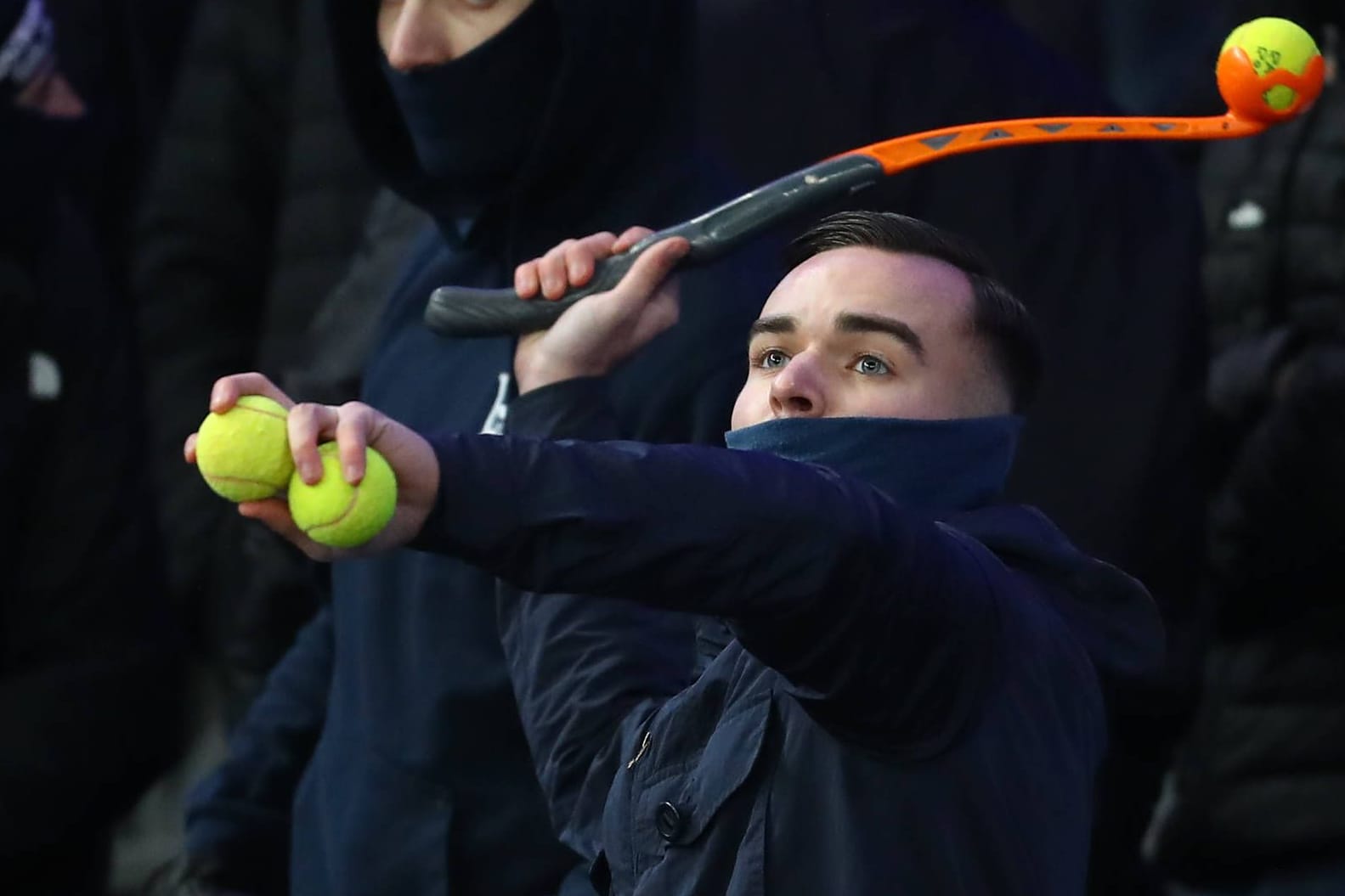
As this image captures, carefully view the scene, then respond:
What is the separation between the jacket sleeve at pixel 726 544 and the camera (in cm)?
101

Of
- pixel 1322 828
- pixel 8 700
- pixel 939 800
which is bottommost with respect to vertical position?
pixel 1322 828

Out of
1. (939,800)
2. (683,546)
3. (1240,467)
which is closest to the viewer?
(683,546)

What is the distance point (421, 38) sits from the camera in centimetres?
169

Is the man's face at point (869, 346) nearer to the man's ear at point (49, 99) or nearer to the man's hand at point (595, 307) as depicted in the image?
the man's hand at point (595, 307)

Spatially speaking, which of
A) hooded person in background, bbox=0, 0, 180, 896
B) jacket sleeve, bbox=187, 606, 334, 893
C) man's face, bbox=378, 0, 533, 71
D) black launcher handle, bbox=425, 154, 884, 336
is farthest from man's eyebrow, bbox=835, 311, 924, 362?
hooded person in background, bbox=0, 0, 180, 896

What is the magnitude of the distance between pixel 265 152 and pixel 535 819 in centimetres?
181

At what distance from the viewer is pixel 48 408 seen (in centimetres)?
254

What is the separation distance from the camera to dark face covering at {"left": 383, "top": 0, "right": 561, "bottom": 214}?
1.69 metres

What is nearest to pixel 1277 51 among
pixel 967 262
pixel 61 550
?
pixel 967 262

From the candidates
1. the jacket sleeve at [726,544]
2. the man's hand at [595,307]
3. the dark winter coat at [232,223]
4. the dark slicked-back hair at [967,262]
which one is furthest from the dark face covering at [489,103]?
the dark winter coat at [232,223]

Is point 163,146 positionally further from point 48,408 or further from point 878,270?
point 878,270

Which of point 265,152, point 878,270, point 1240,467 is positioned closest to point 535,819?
point 878,270

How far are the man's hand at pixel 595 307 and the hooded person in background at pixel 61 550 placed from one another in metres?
1.18

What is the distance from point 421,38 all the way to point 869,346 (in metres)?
0.63
